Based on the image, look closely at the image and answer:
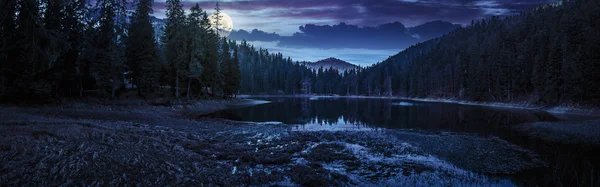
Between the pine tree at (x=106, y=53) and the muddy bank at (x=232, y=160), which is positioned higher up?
the pine tree at (x=106, y=53)

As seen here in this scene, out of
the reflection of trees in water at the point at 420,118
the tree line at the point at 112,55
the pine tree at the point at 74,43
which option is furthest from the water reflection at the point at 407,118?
the pine tree at the point at 74,43

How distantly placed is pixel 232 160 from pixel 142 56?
126 feet

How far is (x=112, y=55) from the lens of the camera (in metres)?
38.8

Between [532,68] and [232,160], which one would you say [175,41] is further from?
[532,68]

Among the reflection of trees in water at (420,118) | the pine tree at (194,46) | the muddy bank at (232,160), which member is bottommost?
the reflection of trees in water at (420,118)

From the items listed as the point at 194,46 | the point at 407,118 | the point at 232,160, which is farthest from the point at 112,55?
the point at 407,118

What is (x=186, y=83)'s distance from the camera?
55.0 metres

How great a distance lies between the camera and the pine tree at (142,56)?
4519 centimetres

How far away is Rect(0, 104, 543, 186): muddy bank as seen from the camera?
353 inches

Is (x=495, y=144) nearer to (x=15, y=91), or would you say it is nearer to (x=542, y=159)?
(x=542, y=159)

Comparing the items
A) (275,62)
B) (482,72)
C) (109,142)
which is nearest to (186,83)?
(109,142)

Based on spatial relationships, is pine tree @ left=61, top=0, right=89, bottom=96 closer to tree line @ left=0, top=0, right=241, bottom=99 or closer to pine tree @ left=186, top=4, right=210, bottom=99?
tree line @ left=0, top=0, right=241, bottom=99

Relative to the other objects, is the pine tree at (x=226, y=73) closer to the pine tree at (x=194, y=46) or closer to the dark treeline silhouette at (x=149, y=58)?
the dark treeline silhouette at (x=149, y=58)

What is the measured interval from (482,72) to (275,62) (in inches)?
5256
